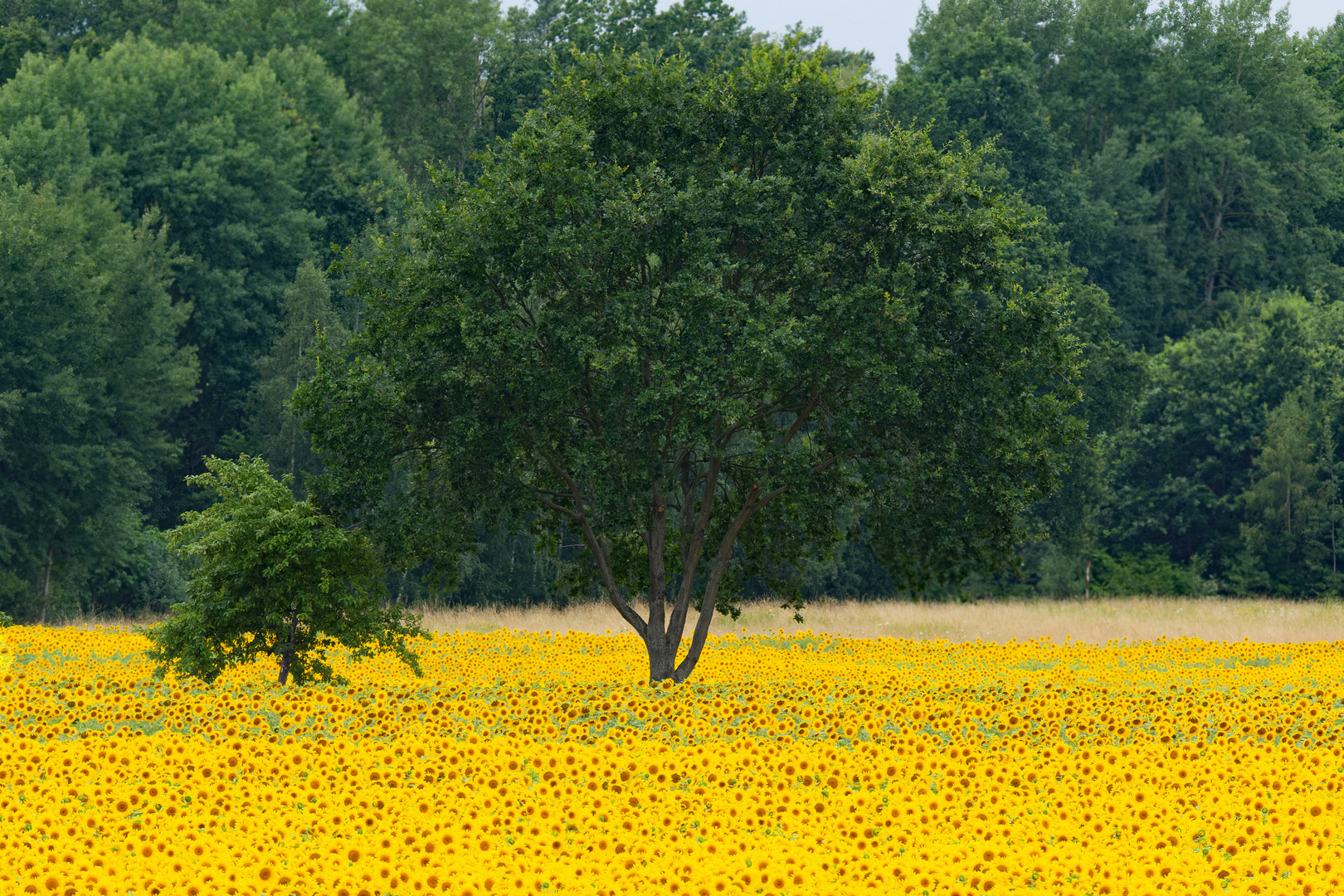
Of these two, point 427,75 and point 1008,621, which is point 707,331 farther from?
point 427,75

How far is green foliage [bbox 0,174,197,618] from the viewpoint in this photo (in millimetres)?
32250

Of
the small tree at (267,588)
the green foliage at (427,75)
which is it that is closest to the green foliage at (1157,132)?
the green foliage at (427,75)

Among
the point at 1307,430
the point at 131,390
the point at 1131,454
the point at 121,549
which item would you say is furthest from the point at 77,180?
the point at 1307,430

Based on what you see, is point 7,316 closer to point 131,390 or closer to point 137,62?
point 131,390

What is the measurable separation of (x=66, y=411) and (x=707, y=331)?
23.3 m

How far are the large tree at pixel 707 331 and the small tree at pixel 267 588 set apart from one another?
1082 millimetres

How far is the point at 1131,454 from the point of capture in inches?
1738

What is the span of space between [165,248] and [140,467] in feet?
28.9

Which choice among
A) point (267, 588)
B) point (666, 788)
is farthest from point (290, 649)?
point (666, 788)

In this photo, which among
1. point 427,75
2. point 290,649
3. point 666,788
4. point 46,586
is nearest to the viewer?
point 666,788

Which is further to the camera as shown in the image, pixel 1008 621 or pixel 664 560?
pixel 1008 621

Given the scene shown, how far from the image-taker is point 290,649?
1526 cm

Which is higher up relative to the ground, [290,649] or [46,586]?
[46,586]

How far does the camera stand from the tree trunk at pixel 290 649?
→ 1508cm
